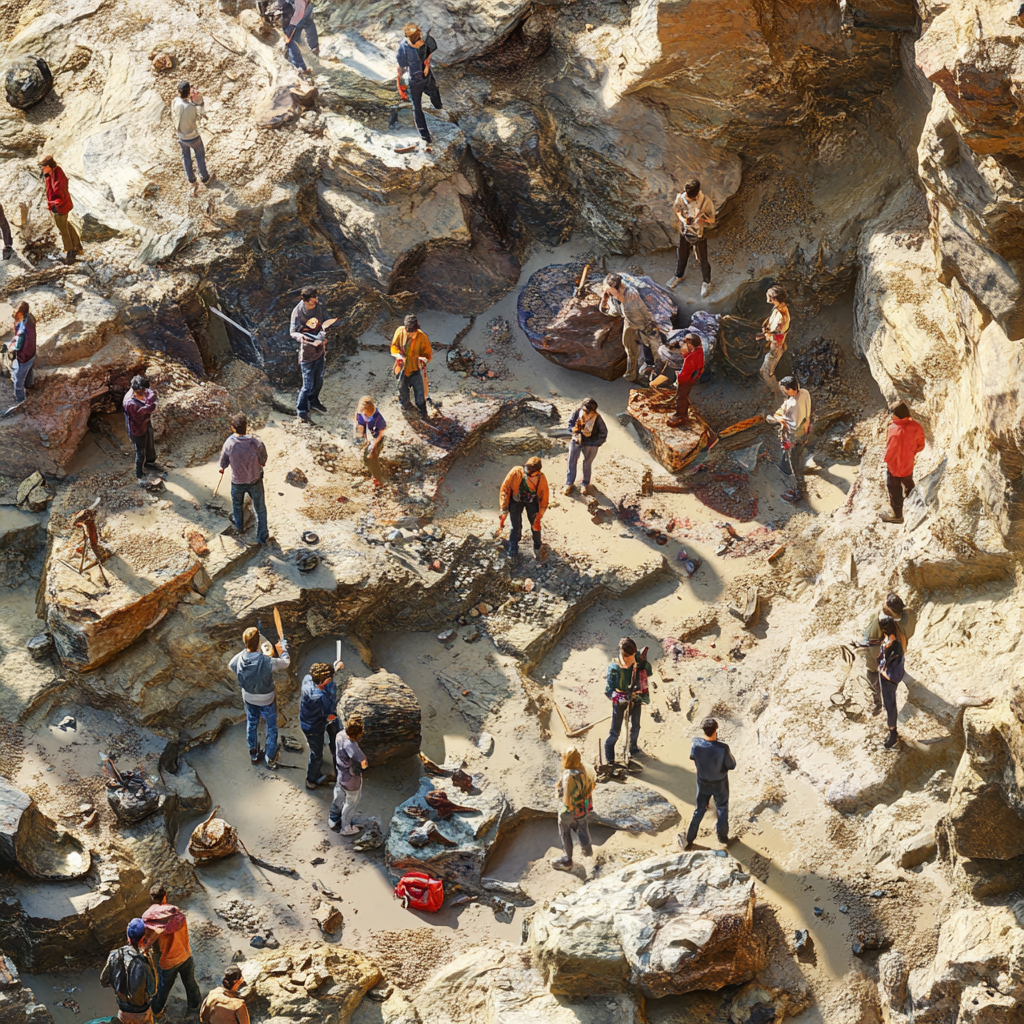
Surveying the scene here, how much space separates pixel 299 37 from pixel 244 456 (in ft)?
27.8

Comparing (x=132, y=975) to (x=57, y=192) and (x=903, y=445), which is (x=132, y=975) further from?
(x=57, y=192)

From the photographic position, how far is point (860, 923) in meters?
11.1

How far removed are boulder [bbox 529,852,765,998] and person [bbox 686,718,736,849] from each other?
0.67 m

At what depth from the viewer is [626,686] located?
1280 centimetres

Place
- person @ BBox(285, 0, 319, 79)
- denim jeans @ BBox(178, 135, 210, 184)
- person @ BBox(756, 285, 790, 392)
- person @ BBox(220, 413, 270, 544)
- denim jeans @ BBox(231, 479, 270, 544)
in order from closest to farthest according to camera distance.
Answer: person @ BBox(220, 413, 270, 544) → denim jeans @ BBox(231, 479, 270, 544) → person @ BBox(756, 285, 790, 392) → denim jeans @ BBox(178, 135, 210, 184) → person @ BBox(285, 0, 319, 79)

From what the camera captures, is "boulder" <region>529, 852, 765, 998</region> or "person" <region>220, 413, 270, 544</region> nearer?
"boulder" <region>529, 852, 765, 998</region>

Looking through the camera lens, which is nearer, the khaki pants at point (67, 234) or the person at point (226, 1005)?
the person at point (226, 1005)

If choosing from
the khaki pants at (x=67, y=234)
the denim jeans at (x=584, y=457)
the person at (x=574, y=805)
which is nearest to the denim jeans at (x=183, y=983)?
the person at (x=574, y=805)

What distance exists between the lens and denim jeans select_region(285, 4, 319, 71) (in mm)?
18203

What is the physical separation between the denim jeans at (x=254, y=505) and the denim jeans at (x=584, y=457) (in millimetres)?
4125

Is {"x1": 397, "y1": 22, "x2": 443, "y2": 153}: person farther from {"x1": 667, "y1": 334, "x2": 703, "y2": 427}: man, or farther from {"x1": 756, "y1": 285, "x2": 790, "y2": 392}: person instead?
{"x1": 756, "y1": 285, "x2": 790, "y2": 392}: person

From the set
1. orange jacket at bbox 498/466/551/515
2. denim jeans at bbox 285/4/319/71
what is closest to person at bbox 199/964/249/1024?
orange jacket at bbox 498/466/551/515

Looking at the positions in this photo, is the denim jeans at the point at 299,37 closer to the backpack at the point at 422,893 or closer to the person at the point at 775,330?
the person at the point at 775,330

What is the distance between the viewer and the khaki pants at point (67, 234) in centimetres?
1650
